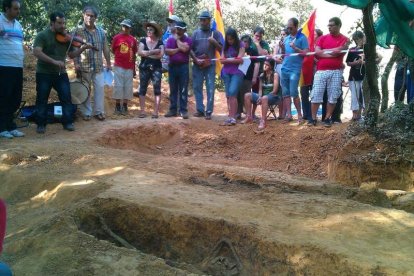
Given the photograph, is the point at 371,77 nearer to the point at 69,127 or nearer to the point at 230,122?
the point at 230,122

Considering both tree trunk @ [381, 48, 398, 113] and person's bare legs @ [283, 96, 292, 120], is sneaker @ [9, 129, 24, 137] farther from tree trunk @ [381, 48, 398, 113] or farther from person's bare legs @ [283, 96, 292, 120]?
tree trunk @ [381, 48, 398, 113]

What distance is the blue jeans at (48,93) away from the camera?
22.6ft

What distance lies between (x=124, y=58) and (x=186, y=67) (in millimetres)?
1272

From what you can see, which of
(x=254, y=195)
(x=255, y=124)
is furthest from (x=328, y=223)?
(x=255, y=124)

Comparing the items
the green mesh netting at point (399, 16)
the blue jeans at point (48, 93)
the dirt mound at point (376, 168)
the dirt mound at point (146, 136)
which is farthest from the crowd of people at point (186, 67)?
the green mesh netting at point (399, 16)

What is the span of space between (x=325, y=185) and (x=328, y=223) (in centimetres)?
140

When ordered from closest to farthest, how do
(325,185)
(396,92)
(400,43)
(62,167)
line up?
(400,43)
(325,185)
(62,167)
(396,92)

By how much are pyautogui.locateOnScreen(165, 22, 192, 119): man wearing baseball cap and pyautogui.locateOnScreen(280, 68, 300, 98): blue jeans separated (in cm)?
192

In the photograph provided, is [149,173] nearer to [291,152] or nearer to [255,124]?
[291,152]

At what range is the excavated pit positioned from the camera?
3.03m

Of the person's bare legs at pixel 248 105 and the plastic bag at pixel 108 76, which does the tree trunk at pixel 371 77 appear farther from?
the plastic bag at pixel 108 76

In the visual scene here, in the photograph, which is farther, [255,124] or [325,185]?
[255,124]

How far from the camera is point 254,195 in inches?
171

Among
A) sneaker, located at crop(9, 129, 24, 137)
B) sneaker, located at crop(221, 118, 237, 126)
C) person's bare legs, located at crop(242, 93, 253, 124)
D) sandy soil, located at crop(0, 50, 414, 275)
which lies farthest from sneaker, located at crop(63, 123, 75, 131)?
person's bare legs, located at crop(242, 93, 253, 124)
